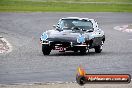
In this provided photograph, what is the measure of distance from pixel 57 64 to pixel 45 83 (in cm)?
520

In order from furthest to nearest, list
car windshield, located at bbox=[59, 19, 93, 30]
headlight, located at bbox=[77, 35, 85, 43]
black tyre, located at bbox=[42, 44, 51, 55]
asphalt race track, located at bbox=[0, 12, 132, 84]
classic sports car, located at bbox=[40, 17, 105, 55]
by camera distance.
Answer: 1. car windshield, located at bbox=[59, 19, 93, 30]
2. black tyre, located at bbox=[42, 44, 51, 55]
3. headlight, located at bbox=[77, 35, 85, 43]
4. classic sports car, located at bbox=[40, 17, 105, 55]
5. asphalt race track, located at bbox=[0, 12, 132, 84]

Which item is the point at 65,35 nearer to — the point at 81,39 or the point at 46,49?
the point at 81,39

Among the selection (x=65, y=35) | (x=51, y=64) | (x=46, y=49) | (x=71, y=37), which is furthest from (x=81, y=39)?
(x=51, y=64)

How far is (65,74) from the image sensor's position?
14320 millimetres

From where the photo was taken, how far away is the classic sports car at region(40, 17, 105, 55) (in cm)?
2077

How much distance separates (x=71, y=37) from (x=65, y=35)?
0.21 m

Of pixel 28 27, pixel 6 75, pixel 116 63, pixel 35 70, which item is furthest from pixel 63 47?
pixel 28 27

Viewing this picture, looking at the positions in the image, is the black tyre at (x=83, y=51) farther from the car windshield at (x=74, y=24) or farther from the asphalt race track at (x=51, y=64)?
the car windshield at (x=74, y=24)

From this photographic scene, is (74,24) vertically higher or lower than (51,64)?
higher

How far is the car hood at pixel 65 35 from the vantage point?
20828mm

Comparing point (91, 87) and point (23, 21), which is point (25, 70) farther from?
point (23, 21)

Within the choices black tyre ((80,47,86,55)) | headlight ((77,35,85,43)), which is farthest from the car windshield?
black tyre ((80,47,86,55))

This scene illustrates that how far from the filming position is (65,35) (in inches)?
825

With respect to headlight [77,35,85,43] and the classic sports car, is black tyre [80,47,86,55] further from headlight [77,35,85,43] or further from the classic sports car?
headlight [77,35,85,43]
